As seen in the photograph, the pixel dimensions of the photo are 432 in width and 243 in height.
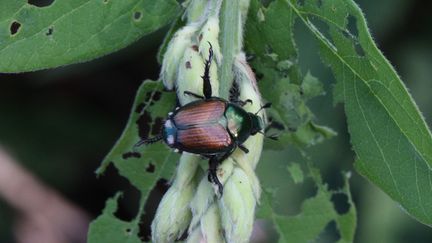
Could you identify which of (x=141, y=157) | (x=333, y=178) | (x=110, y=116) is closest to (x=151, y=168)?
(x=141, y=157)

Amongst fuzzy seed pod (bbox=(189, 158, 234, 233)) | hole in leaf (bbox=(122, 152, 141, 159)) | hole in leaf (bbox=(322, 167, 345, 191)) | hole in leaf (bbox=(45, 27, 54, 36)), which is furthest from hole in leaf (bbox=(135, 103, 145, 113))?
hole in leaf (bbox=(322, 167, 345, 191))

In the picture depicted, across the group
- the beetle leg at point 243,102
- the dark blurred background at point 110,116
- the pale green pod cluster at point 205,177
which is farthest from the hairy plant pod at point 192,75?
the dark blurred background at point 110,116

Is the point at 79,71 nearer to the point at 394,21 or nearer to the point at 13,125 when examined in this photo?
the point at 13,125

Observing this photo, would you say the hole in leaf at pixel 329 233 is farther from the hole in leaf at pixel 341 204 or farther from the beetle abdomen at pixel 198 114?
the beetle abdomen at pixel 198 114

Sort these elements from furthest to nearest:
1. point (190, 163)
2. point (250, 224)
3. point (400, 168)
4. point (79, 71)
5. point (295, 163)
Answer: point (79, 71) < point (295, 163) < point (400, 168) < point (190, 163) < point (250, 224)

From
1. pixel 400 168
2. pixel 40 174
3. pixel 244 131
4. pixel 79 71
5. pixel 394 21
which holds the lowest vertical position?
pixel 40 174

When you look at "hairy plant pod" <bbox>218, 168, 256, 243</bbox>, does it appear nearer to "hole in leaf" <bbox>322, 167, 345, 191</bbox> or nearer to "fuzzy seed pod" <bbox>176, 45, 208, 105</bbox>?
"fuzzy seed pod" <bbox>176, 45, 208, 105</bbox>

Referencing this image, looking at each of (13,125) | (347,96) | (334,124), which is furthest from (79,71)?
(347,96)
